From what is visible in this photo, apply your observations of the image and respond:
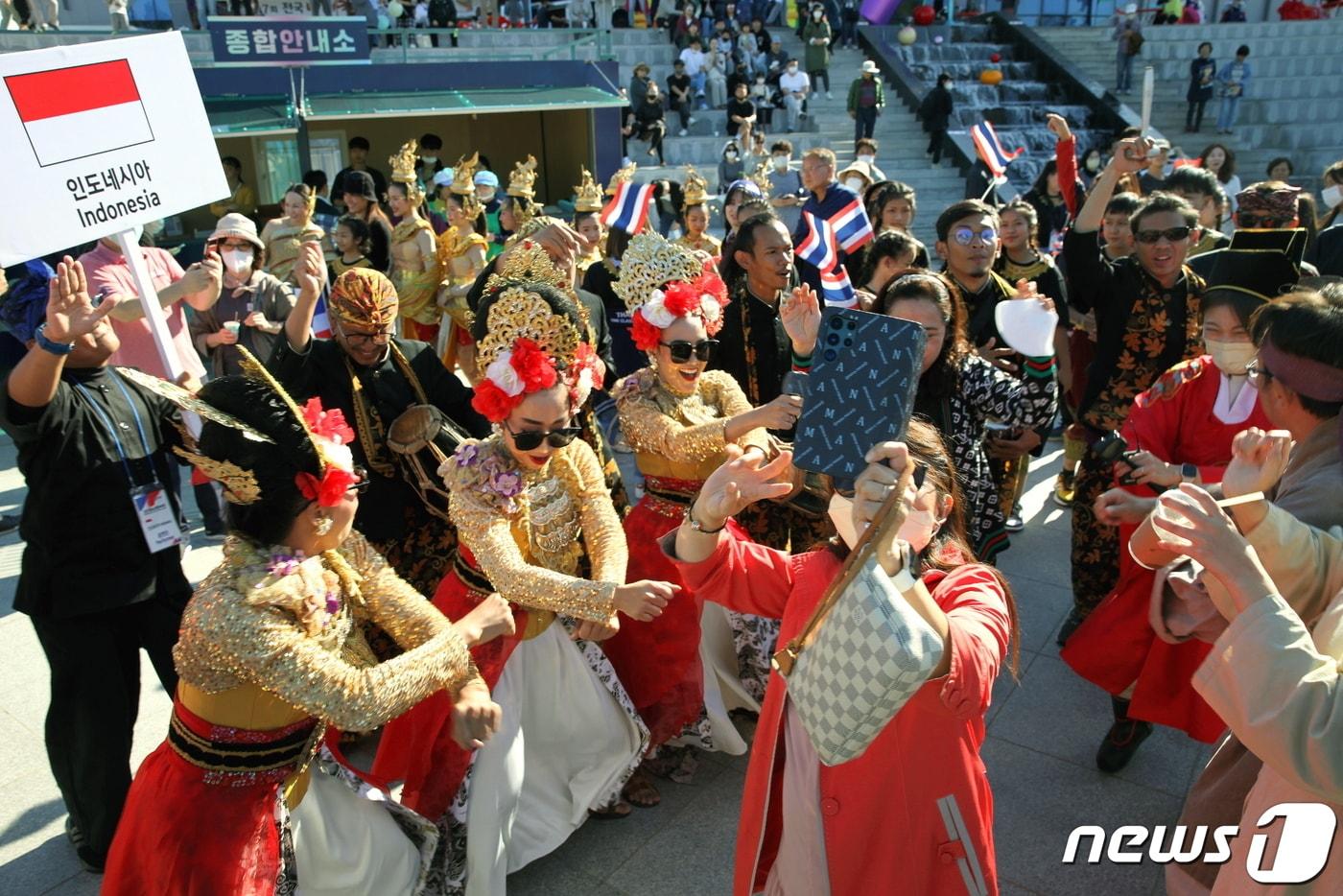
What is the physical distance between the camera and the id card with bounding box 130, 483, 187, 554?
3234 millimetres

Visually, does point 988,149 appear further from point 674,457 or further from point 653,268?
point 674,457

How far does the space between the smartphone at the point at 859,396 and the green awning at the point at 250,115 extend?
13365mm

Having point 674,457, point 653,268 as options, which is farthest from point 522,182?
point 674,457

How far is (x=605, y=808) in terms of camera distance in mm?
3479

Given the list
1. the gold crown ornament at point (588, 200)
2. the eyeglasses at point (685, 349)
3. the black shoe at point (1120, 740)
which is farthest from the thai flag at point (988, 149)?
the black shoe at point (1120, 740)

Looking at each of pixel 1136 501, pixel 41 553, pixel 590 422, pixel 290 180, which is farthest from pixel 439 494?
pixel 290 180

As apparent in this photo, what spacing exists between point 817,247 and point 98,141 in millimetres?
3842

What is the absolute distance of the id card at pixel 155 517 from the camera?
3234mm

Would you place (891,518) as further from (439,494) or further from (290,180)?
(290,180)

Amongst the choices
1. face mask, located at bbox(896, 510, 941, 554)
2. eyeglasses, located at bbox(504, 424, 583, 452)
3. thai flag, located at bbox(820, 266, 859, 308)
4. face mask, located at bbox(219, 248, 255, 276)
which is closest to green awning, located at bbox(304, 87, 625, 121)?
face mask, located at bbox(219, 248, 255, 276)

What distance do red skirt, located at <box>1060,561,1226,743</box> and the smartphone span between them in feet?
6.63

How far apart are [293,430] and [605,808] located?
6.11ft

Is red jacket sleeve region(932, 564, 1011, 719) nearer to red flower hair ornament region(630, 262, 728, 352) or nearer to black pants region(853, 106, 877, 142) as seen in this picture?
red flower hair ornament region(630, 262, 728, 352)

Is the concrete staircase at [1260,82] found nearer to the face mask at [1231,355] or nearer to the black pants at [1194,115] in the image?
the black pants at [1194,115]
